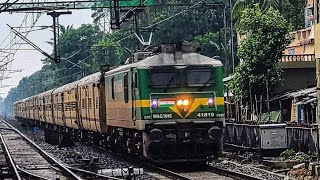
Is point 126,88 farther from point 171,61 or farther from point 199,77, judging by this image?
point 199,77

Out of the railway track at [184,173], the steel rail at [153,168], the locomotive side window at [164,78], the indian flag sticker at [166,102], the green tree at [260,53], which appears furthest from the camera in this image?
the green tree at [260,53]

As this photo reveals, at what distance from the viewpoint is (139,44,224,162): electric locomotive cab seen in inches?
657

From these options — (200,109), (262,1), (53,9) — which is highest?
(262,1)

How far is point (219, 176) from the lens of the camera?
1574 centimetres

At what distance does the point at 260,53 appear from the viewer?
30.0 meters

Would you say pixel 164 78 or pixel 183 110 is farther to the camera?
pixel 164 78

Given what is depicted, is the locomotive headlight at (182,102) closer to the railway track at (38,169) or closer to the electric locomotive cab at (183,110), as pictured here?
the electric locomotive cab at (183,110)

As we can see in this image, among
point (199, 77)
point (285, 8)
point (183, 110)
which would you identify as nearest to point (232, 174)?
point (183, 110)

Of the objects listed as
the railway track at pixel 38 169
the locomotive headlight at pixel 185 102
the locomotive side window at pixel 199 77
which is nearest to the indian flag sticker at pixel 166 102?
the locomotive headlight at pixel 185 102

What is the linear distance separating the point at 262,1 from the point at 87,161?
32.7 metres

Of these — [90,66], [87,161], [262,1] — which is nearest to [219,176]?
[87,161]

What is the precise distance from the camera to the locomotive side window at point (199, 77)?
669 inches

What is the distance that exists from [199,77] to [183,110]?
955mm

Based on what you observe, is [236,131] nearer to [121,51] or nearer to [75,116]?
[75,116]
